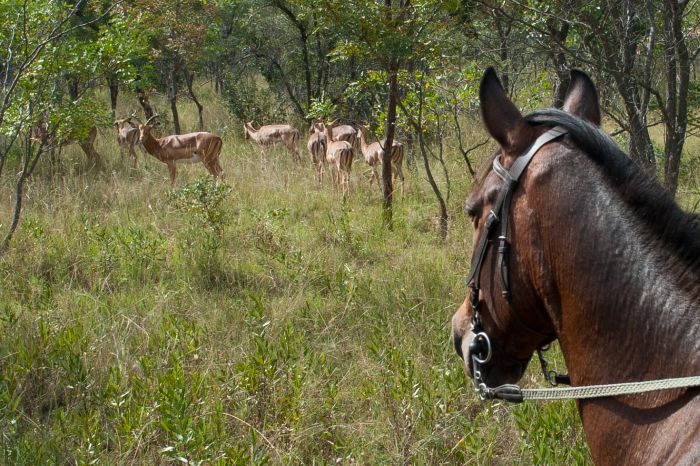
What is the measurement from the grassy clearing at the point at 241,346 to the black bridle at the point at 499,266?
1.50 metres

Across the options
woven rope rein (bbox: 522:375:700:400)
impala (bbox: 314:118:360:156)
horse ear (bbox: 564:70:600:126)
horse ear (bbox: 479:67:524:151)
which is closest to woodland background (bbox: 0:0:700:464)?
woven rope rein (bbox: 522:375:700:400)

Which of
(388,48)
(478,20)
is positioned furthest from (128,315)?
(478,20)

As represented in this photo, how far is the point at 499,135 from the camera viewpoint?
1.93 metres

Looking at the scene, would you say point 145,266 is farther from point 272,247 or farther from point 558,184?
point 558,184

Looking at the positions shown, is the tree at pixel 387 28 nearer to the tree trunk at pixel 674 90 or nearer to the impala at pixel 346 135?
the tree trunk at pixel 674 90

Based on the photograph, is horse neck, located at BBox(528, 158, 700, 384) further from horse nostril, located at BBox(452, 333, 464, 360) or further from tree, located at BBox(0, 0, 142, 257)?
tree, located at BBox(0, 0, 142, 257)

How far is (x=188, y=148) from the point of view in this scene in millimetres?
14852

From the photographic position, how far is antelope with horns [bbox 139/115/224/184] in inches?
573

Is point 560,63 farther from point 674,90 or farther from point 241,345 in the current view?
point 241,345

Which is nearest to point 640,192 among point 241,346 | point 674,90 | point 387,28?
point 241,346

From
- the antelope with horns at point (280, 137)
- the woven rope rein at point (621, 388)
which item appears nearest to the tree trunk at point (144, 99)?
the antelope with horns at point (280, 137)

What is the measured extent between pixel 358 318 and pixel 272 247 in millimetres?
2441

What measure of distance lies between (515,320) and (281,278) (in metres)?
4.98

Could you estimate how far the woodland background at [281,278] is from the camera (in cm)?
383
